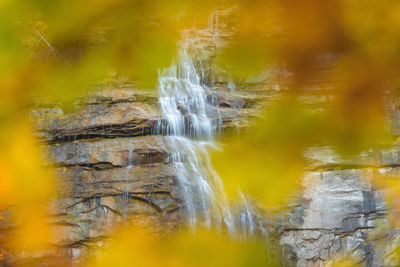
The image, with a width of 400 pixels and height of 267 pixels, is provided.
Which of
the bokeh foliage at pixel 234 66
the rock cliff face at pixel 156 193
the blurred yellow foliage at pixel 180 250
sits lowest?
the blurred yellow foliage at pixel 180 250

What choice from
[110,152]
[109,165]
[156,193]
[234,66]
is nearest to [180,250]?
[156,193]

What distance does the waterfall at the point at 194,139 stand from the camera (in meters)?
5.74

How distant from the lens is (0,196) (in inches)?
231

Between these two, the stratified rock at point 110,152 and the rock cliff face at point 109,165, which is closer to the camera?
the rock cliff face at point 109,165

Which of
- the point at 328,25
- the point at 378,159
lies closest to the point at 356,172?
the point at 378,159

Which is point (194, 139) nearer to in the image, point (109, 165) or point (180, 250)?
point (109, 165)

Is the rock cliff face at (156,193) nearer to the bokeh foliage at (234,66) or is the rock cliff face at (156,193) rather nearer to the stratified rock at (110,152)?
the stratified rock at (110,152)

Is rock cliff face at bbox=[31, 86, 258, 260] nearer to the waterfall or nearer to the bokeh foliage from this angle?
the waterfall

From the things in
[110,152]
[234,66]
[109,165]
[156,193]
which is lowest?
[156,193]

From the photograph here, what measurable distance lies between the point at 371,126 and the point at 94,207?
4620 millimetres

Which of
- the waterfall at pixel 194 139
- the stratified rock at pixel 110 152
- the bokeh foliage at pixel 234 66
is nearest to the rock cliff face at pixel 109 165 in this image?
the stratified rock at pixel 110 152

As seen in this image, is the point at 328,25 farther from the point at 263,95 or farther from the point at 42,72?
the point at 42,72

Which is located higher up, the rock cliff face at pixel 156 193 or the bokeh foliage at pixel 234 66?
the bokeh foliage at pixel 234 66

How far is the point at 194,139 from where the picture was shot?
6184mm
